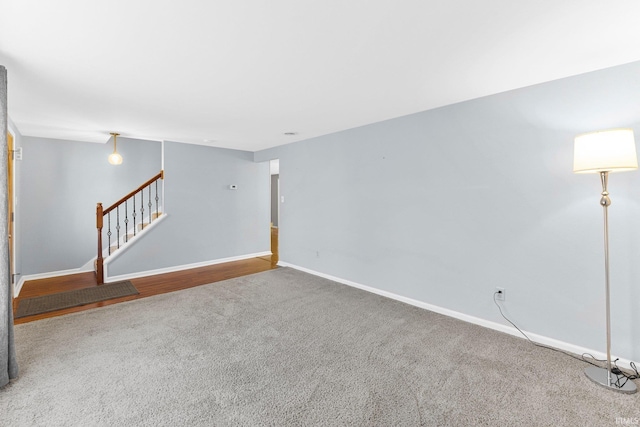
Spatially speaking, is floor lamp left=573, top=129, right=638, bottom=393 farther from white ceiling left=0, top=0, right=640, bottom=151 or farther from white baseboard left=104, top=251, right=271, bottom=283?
white baseboard left=104, top=251, right=271, bottom=283

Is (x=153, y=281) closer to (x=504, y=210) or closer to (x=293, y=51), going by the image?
(x=293, y=51)

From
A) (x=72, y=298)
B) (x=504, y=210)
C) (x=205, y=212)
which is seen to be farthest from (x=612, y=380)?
(x=205, y=212)

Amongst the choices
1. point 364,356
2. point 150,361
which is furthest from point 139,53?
point 364,356

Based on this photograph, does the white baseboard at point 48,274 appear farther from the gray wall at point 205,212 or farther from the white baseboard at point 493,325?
the white baseboard at point 493,325

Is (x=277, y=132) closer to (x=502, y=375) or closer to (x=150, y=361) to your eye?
(x=150, y=361)

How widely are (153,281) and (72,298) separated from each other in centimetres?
103

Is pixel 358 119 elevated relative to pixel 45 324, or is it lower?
elevated

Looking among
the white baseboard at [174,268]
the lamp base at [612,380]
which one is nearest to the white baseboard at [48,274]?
the white baseboard at [174,268]

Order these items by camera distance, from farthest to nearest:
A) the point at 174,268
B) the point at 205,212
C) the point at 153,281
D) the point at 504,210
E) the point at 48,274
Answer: the point at 205,212 < the point at 174,268 < the point at 48,274 < the point at 153,281 < the point at 504,210

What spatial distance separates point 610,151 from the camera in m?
2.05

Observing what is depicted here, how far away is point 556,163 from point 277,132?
3622mm

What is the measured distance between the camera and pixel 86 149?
5.52 m

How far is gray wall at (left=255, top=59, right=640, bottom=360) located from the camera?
2.41 metres

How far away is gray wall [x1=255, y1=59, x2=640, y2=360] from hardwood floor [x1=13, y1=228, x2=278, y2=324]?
85.0 inches
